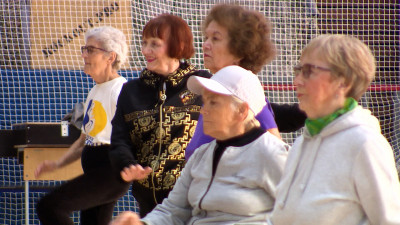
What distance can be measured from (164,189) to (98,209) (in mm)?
1148

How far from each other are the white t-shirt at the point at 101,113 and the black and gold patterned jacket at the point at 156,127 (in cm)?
70

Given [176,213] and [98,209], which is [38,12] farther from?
[176,213]

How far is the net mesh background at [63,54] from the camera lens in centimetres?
650

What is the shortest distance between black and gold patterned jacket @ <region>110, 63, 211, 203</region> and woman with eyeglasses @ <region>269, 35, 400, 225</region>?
116cm

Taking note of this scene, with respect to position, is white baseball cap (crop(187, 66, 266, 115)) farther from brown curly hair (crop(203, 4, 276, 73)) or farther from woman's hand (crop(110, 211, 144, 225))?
woman's hand (crop(110, 211, 144, 225))

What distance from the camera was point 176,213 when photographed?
276 centimetres

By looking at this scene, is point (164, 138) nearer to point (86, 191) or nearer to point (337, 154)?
point (86, 191)

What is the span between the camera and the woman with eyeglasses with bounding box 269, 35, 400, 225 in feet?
6.61

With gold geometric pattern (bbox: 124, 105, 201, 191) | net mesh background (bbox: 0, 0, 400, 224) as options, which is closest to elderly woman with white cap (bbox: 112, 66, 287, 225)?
gold geometric pattern (bbox: 124, 105, 201, 191)

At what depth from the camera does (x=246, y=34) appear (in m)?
3.20

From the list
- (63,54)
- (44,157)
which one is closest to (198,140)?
(44,157)

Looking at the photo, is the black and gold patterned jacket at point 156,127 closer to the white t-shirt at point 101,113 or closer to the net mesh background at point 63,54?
the white t-shirt at point 101,113

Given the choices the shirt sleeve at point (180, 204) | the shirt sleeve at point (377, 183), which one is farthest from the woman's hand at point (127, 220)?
the shirt sleeve at point (377, 183)

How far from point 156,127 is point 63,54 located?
3423 mm
